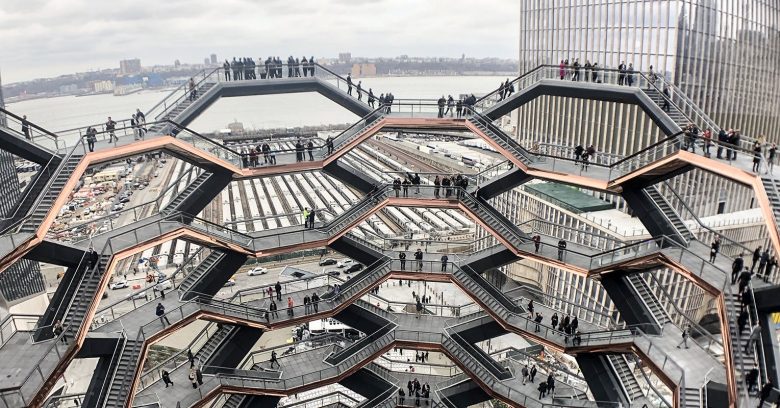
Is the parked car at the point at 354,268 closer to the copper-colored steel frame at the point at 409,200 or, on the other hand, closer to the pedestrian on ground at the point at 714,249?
the copper-colored steel frame at the point at 409,200

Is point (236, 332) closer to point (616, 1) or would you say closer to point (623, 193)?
point (623, 193)

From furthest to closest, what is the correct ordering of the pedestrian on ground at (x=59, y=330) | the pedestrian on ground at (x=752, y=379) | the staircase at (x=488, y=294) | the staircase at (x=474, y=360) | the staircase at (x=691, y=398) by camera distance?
the staircase at (x=474, y=360)
the staircase at (x=488, y=294)
the pedestrian on ground at (x=59, y=330)
the staircase at (x=691, y=398)
the pedestrian on ground at (x=752, y=379)

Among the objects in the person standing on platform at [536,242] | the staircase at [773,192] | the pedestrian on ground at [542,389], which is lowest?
the pedestrian on ground at [542,389]

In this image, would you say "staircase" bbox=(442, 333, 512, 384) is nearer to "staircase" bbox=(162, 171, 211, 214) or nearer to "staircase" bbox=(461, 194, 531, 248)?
"staircase" bbox=(461, 194, 531, 248)

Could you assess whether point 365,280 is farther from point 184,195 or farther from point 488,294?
point 184,195

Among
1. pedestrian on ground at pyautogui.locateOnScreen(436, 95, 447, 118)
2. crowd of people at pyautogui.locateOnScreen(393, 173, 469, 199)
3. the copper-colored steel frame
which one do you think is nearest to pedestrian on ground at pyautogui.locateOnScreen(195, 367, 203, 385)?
the copper-colored steel frame

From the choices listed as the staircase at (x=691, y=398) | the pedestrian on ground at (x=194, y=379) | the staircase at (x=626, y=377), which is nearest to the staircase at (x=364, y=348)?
the pedestrian on ground at (x=194, y=379)
